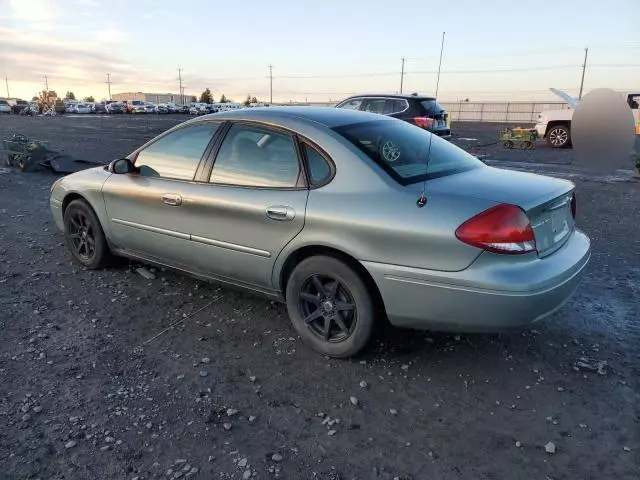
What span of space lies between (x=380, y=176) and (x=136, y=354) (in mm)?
1990

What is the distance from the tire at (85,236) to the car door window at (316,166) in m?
2.41

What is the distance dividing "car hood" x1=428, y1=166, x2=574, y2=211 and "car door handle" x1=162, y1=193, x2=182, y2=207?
6.36 feet

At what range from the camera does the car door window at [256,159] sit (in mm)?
3457

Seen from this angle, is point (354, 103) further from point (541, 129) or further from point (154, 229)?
point (154, 229)

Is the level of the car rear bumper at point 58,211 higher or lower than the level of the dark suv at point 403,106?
lower

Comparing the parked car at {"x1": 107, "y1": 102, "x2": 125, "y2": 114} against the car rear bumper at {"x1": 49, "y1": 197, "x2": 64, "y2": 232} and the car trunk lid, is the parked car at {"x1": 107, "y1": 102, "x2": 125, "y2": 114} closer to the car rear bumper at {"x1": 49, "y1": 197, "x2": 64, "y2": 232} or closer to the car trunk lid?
the car rear bumper at {"x1": 49, "y1": 197, "x2": 64, "y2": 232}

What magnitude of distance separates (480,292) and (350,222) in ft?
2.77

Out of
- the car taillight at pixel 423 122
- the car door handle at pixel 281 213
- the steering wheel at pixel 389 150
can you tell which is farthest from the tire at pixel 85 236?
the car taillight at pixel 423 122

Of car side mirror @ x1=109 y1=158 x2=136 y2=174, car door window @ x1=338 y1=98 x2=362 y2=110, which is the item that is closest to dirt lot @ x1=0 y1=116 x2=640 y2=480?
car side mirror @ x1=109 y1=158 x2=136 y2=174

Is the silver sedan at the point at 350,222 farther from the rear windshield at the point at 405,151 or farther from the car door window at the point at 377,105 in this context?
the car door window at the point at 377,105

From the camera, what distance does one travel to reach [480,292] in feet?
9.00

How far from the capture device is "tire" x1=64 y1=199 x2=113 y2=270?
4781 millimetres

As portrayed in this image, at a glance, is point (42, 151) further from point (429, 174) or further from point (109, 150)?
point (429, 174)

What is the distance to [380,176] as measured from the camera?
3.12 meters
